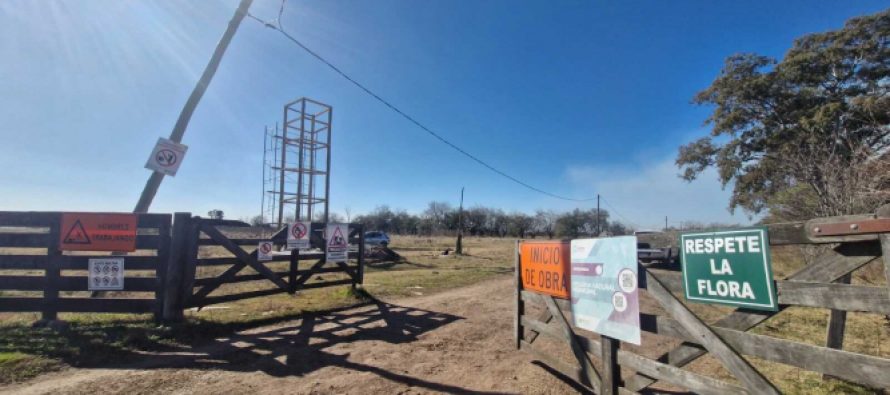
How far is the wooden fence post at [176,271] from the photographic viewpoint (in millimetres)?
6661

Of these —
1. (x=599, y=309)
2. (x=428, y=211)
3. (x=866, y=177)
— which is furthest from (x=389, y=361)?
(x=428, y=211)

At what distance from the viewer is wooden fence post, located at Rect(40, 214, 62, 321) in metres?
6.39

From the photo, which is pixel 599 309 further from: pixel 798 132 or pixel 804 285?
pixel 798 132

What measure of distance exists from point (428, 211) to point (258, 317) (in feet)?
329

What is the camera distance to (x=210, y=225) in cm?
738

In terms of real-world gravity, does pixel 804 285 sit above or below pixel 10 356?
above

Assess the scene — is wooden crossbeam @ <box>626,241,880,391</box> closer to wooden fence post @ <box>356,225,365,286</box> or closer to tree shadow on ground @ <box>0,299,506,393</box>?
tree shadow on ground @ <box>0,299,506,393</box>

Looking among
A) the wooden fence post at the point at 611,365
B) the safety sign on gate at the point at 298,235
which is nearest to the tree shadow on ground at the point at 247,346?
the wooden fence post at the point at 611,365

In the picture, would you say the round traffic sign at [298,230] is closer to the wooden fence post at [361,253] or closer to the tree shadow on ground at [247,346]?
the wooden fence post at [361,253]

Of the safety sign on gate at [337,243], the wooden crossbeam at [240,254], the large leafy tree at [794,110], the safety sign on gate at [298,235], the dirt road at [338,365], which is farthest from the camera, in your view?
the large leafy tree at [794,110]

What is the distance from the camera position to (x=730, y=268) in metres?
2.91

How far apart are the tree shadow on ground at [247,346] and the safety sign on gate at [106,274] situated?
29.8 inches

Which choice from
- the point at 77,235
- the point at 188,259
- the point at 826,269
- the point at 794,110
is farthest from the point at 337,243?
the point at 794,110

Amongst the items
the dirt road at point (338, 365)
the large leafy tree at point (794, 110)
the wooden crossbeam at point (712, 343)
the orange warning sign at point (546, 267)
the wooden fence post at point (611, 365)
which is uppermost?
the large leafy tree at point (794, 110)
